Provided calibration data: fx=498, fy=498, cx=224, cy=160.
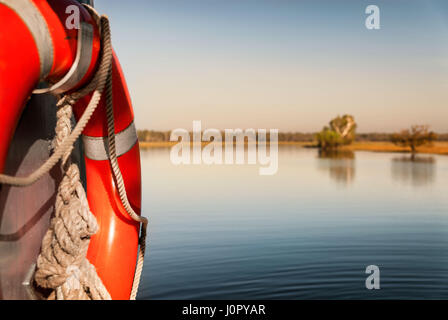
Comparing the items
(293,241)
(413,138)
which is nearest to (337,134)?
(413,138)

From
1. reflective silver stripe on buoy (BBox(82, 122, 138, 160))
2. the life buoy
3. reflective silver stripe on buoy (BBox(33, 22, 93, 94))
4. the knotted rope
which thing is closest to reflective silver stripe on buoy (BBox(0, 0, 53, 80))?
the life buoy

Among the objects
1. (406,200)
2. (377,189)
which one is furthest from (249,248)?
(377,189)

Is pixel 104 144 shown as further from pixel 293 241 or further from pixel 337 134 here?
pixel 337 134

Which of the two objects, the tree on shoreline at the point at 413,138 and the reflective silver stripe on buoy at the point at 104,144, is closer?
the reflective silver stripe on buoy at the point at 104,144

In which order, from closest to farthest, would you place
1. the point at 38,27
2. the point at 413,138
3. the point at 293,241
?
the point at 38,27 < the point at 293,241 < the point at 413,138

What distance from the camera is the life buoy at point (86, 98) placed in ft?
5.65

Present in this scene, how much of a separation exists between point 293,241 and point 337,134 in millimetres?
33861

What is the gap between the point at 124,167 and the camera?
2.54 m

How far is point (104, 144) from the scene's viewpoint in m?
2.46

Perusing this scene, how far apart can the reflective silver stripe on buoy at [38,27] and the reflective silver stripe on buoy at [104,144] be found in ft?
1.95

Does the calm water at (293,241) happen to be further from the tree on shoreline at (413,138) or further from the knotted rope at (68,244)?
the tree on shoreline at (413,138)

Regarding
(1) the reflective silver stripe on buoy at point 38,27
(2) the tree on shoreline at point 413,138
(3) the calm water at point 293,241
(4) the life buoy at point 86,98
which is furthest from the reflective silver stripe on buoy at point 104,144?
(2) the tree on shoreline at point 413,138

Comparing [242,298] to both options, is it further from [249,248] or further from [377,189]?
[377,189]
